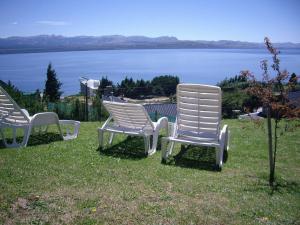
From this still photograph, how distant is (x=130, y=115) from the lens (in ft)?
20.4

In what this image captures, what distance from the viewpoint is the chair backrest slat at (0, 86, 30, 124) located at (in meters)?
6.46

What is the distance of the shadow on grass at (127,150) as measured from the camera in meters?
6.03

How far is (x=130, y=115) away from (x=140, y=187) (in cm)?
217

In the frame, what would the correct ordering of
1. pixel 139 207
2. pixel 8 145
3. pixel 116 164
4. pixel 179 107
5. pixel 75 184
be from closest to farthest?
pixel 139 207, pixel 75 184, pixel 116 164, pixel 179 107, pixel 8 145

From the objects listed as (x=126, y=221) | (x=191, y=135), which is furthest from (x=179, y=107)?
(x=126, y=221)

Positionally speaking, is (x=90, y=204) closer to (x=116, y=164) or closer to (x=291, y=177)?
(x=116, y=164)

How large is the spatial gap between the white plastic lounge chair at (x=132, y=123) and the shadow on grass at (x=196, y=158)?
574 mm

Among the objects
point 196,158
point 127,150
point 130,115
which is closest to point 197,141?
point 196,158

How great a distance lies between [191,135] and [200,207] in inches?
92.8

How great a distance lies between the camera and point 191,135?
5.92 m

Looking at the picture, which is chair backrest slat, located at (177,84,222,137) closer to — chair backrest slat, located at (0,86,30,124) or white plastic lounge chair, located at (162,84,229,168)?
white plastic lounge chair, located at (162,84,229,168)

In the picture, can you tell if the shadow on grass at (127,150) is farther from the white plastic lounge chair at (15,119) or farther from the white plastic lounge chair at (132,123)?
the white plastic lounge chair at (15,119)

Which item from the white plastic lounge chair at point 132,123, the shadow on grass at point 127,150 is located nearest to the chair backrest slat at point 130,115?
the white plastic lounge chair at point 132,123

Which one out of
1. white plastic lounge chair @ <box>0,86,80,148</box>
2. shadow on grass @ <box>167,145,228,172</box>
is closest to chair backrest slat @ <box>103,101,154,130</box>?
shadow on grass @ <box>167,145,228,172</box>
